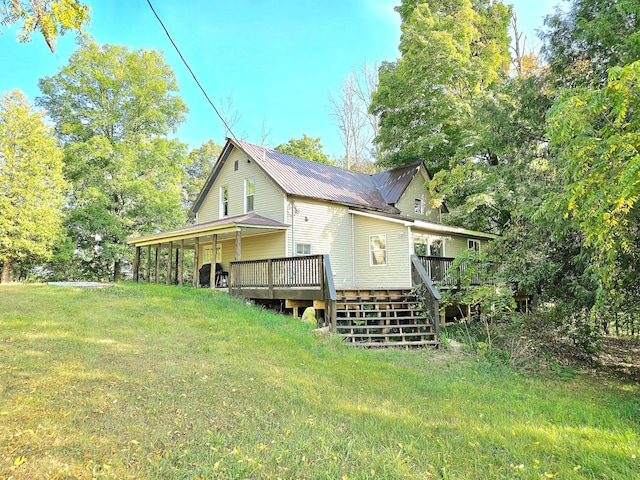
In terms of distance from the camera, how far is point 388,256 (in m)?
14.5

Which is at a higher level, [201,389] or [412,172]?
[412,172]

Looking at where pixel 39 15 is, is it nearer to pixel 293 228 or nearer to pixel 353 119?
pixel 293 228

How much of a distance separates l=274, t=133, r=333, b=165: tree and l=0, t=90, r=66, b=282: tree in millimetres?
14386

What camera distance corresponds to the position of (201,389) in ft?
16.8

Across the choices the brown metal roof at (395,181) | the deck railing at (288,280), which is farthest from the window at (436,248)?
the deck railing at (288,280)

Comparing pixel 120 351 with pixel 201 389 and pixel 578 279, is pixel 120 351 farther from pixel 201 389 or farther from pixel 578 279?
pixel 578 279

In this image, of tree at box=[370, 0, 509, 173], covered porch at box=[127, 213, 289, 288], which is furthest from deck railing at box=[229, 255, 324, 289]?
tree at box=[370, 0, 509, 173]

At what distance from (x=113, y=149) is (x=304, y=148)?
12.9 m

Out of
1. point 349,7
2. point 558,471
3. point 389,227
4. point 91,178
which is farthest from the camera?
point 91,178

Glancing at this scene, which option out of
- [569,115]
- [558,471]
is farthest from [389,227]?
[558,471]

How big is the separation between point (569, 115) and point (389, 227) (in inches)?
397

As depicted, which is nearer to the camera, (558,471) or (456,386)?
(558,471)

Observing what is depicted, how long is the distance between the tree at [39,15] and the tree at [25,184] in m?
18.7

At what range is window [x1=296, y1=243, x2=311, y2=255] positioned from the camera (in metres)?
15.0
